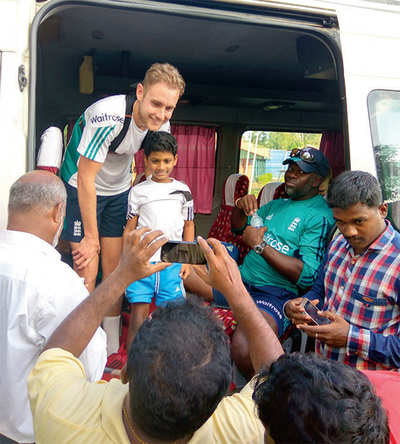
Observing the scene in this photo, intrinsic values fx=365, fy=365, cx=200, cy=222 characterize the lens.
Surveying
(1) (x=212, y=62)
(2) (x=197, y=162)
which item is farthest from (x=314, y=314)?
(2) (x=197, y=162)

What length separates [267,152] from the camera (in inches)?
220

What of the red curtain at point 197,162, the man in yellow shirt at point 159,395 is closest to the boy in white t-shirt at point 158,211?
the man in yellow shirt at point 159,395

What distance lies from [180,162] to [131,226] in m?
3.10

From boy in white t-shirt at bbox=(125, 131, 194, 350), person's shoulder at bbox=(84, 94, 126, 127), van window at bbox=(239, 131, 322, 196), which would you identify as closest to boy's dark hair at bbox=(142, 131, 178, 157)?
boy in white t-shirt at bbox=(125, 131, 194, 350)

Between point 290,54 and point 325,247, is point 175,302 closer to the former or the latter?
point 325,247

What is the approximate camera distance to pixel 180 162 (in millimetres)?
5625

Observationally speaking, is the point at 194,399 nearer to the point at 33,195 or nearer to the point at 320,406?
the point at 320,406

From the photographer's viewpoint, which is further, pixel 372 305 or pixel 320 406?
pixel 372 305

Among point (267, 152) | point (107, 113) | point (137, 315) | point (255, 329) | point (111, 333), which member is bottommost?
point (111, 333)

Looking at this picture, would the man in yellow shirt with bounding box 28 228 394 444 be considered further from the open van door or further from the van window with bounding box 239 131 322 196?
the van window with bounding box 239 131 322 196

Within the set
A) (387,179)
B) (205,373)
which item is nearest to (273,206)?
(387,179)

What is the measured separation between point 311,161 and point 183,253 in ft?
5.44

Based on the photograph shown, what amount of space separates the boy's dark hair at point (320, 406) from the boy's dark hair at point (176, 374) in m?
0.12

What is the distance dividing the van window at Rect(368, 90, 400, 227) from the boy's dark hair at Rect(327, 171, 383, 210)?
38cm
